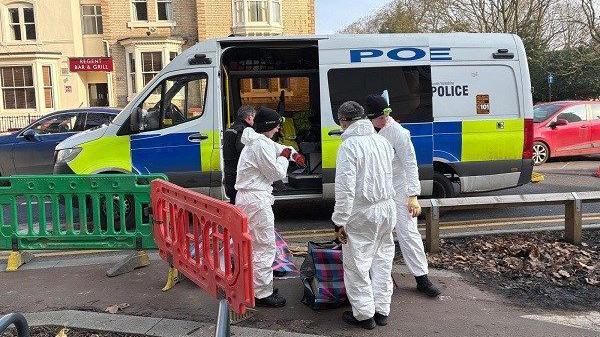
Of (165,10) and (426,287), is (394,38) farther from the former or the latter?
(165,10)

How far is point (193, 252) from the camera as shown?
464 cm

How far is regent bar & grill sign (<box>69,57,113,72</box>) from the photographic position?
81.3 feet

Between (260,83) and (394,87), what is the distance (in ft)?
8.76

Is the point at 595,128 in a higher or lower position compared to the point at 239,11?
lower

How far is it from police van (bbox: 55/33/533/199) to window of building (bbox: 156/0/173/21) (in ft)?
64.6

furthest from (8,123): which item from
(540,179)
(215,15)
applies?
(540,179)

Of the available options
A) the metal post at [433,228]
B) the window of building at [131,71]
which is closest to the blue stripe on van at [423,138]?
the metal post at [433,228]

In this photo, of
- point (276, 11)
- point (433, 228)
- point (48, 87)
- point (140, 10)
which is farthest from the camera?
point (276, 11)

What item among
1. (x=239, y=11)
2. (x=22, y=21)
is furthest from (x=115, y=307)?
(x=22, y=21)

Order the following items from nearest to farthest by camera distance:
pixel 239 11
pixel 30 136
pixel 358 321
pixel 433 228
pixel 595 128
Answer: pixel 358 321
pixel 433 228
pixel 30 136
pixel 595 128
pixel 239 11

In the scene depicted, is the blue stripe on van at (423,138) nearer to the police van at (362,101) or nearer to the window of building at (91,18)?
the police van at (362,101)

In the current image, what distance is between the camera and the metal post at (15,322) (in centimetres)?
240

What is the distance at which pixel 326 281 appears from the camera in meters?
4.37

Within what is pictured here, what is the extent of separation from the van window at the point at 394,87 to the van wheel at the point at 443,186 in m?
0.81
